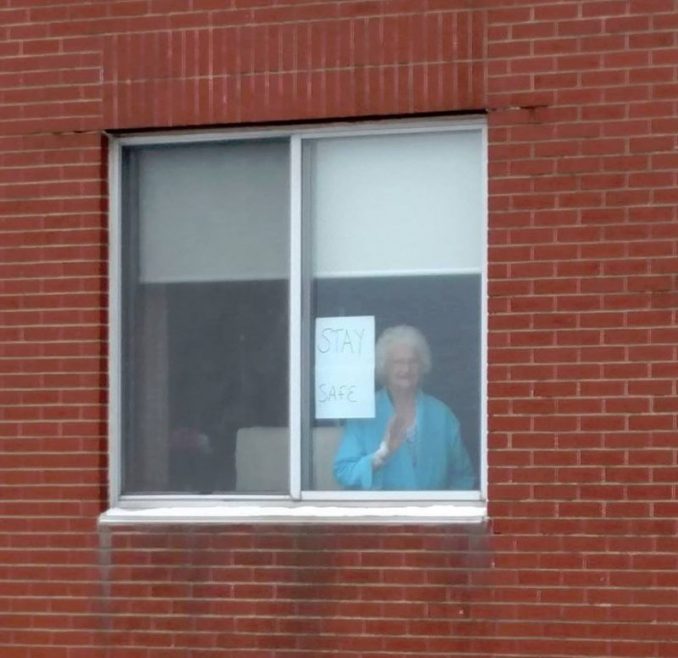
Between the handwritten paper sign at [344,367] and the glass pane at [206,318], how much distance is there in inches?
6.4

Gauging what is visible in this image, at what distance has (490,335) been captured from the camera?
292 inches

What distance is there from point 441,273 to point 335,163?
70 cm

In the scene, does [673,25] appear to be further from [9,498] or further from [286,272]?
[9,498]

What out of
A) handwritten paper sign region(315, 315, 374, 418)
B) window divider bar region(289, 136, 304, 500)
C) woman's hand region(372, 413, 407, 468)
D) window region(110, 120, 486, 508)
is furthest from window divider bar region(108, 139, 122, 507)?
woman's hand region(372, 413, 407, 468)

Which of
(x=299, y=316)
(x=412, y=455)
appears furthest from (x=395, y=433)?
(x=299, y=316)

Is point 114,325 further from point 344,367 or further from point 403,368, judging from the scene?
point 403,368

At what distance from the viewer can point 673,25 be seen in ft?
23.9

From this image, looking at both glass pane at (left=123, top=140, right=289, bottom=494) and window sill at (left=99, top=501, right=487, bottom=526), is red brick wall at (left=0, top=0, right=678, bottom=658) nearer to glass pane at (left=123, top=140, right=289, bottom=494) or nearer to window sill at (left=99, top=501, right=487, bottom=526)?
window sill at (left=99, top=501, right=487, bottom=526)

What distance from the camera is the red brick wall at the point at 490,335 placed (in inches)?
285

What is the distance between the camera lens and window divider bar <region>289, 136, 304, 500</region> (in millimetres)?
7770

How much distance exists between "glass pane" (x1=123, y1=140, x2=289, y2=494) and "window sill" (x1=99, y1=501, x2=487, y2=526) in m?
0.13

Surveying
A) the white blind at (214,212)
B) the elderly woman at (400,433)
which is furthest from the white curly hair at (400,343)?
the white blind at (214,212)

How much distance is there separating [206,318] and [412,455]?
44.8 inches

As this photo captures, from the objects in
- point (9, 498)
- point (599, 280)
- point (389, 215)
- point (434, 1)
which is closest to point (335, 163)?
point (389, 215)
